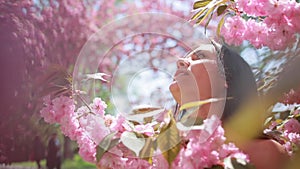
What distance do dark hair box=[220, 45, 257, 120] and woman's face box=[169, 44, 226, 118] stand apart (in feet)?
0.06

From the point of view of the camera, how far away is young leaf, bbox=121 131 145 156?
55cm

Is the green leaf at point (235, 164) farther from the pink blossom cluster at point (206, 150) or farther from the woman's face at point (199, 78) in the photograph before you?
the woman's face at point (199, 78)

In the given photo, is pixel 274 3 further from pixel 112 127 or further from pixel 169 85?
pixel 112 127

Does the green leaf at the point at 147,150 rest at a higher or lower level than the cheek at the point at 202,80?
lower

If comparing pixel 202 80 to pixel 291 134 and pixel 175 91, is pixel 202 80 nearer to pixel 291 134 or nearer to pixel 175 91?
pixel 175 91

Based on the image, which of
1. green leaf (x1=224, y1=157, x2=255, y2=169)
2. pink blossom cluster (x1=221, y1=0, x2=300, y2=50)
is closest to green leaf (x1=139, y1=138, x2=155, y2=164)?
green leaf (x1=224, y1=157, x2=255, y2=169)

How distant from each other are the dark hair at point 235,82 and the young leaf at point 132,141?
175 millimetres

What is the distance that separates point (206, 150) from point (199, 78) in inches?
8.5

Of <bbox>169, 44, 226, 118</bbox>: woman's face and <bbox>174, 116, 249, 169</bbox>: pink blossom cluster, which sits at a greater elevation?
<bbox>169, 44, 226, 118</bbox>: woman's face

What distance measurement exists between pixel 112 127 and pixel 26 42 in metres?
0.96

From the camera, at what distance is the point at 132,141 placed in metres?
0.57

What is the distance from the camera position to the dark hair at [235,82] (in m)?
0.68

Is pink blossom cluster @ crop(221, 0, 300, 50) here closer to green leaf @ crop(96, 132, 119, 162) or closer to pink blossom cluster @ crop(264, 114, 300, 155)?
pink blossom cluster @ crop(264, 114, 300, 155)

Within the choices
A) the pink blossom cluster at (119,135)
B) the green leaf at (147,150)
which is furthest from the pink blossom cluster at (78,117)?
the green leaf at (147,150)
